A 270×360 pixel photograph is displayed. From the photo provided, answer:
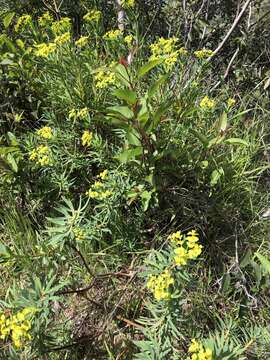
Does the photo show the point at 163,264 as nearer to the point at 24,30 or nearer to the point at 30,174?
the point at 30,174

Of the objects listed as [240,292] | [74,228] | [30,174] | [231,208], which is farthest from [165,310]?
[30,174]

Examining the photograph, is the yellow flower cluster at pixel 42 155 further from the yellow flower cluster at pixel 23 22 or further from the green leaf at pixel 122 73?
Result: the yellow flower cluster at pixel 23 22

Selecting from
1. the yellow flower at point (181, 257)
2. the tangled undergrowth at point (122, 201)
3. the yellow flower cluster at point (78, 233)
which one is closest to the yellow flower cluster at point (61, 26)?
the tangled undergrowth at point (122, 201)

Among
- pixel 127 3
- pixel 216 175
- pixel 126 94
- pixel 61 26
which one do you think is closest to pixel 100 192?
pixel 126 94

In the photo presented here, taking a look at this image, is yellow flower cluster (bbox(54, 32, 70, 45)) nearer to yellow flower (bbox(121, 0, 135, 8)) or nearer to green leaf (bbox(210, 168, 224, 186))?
yellow flower (bbox(121, 0, 135, 8))

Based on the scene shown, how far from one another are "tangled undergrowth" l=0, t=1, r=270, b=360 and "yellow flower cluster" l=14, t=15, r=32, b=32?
1.6 inches

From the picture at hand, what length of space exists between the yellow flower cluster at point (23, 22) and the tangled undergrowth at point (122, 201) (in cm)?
4

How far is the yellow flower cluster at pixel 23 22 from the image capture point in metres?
2.41

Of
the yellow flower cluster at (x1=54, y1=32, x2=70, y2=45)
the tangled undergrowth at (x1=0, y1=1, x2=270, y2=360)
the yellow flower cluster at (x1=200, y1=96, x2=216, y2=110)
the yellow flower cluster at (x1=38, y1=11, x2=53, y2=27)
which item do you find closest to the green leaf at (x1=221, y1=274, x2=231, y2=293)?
the tangled undergrowth at (x1=0, y1=1, x2=270, y2=360)

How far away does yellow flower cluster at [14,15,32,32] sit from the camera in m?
2.41

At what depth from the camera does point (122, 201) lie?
2055mm

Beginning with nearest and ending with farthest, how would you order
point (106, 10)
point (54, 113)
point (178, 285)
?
point (178, 285), point (54, 113), point (106, 10)

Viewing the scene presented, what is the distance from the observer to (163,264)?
1490 millimetres

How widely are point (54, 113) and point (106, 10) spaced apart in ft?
3.62
